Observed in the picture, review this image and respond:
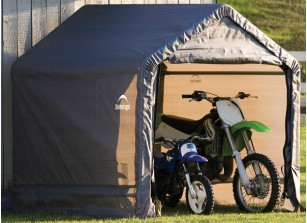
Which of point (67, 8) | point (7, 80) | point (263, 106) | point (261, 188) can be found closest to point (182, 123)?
point (263, 106)

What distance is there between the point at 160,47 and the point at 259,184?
1717 mm

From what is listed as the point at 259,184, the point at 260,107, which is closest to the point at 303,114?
the point at 260,107

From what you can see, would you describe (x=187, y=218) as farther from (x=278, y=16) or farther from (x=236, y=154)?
(x=278, y=16)

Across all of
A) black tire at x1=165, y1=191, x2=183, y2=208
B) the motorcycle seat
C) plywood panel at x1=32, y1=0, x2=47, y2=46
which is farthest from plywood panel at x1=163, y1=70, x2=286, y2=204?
plywood panel at x1=32, y1=0, x2=47, y2=46

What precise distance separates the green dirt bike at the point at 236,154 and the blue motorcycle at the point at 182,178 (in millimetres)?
188

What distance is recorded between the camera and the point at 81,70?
1044cm

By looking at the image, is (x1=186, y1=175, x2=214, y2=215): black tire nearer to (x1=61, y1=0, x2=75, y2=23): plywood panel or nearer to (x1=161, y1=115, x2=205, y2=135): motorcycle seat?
(x1=161, y1=115, x2=205, y2=135): motorcycle seat

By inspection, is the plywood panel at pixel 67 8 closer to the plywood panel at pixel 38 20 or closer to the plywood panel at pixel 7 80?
the plywood panel at pixel 38 20

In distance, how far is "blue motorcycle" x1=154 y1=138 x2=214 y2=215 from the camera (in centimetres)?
1067

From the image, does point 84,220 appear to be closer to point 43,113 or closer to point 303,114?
point 43,113

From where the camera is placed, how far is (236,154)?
11.0m

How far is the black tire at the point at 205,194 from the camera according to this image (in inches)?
416

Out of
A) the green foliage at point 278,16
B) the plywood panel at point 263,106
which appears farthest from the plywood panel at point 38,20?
the green foliage at point 278,16

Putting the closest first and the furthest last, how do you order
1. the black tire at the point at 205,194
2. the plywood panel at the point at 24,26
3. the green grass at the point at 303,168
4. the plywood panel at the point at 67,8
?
the black tire at the point at 205,194 < the plywood panel at the point at 24,26 < the plywood panel at the point at 67,8 < the green grass at the point at 303,168
